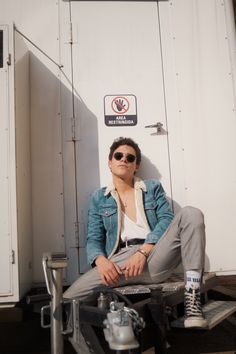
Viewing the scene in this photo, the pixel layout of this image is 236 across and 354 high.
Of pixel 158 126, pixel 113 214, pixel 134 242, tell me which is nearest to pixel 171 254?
pixel 134 242

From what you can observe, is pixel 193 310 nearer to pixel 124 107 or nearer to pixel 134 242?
pixel 134 242

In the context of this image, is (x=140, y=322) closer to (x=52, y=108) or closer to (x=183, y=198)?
(x=183, y=198)

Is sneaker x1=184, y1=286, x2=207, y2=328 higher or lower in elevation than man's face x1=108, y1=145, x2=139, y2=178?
lower

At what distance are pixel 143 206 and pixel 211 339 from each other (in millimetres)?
1113

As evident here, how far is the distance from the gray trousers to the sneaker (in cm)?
12

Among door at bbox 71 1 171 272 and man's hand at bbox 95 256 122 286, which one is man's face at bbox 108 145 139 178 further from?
man's hand at bbox 95 256 122 286

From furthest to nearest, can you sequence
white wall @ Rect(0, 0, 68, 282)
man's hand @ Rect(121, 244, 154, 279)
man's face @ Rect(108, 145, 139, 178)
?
1. white wall @ Rect(0, 0, 68, 282)
2. man's face @ Rect(108, 145, 139, 178)
3. man's hand @ Rect(121, 244, 154, 279)

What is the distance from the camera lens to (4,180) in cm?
213

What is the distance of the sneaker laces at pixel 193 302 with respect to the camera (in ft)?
5.76

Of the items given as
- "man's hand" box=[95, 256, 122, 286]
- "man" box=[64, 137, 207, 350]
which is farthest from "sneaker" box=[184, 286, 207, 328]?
"man's hand" box=[95, 256, 122, 286]

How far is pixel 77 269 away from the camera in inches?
101

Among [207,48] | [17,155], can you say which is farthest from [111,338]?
[207,48]

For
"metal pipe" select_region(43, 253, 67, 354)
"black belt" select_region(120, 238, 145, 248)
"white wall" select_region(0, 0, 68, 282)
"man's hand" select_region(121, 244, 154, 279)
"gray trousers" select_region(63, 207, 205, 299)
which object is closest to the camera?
"metal pipe" select_region(43, 253, 67, 354)

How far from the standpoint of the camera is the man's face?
8.04ft
